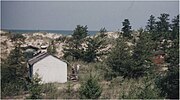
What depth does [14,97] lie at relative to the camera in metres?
20.7

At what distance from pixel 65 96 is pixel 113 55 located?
7206 millimetres

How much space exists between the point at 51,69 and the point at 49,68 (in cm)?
17

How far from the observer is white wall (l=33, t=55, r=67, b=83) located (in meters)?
24.9

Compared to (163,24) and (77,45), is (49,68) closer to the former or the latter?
(77,45)

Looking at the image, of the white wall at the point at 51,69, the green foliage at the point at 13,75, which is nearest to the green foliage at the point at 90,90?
the green foliage at the point at 13,75

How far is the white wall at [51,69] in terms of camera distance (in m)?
24.9

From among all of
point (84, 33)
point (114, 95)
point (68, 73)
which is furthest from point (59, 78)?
point (84, 33)

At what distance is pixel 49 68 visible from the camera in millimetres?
25125

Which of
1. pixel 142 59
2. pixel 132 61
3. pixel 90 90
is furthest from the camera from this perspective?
pixel 142 59

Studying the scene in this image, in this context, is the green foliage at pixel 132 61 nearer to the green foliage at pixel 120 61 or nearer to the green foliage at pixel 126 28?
the green foliage at pixel 120 61

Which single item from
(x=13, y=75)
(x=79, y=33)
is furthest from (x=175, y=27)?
(x=13, y=75)

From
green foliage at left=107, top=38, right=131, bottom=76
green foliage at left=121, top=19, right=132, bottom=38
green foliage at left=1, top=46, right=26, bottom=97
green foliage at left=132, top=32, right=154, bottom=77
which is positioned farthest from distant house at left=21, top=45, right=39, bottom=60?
green foliage at left=132, top=32, right=154, bottom=77

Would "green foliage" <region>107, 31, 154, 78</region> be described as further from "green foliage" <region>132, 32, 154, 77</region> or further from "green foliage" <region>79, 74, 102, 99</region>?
"green foliage" <region>79, 74, 102, 99</region>

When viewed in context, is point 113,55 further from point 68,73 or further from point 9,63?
point 9,63
